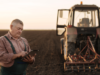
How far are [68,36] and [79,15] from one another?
4.00ft

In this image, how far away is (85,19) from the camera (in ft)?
17.6

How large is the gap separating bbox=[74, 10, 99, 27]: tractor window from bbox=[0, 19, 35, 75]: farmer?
424 cm

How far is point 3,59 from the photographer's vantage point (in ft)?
4.30

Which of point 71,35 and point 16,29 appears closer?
point 16,29

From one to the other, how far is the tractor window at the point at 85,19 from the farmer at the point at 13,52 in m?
4.24

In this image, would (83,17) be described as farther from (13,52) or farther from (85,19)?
(13,52)

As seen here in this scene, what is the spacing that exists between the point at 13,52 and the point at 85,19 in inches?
181

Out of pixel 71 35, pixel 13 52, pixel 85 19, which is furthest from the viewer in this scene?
pixel 85 19

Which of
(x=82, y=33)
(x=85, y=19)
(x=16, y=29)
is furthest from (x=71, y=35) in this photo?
(x=16, y=29)

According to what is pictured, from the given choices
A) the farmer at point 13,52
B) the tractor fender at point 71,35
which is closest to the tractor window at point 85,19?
the tractor fender at point 71,35

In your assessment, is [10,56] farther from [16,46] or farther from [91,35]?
[91,35]

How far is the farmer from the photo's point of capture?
1328mm

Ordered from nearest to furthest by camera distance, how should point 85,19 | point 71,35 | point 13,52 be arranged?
1. point 13,52
2. point 71,35
3. point 85,19

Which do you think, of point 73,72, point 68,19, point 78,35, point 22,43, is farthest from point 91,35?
point 22,43
